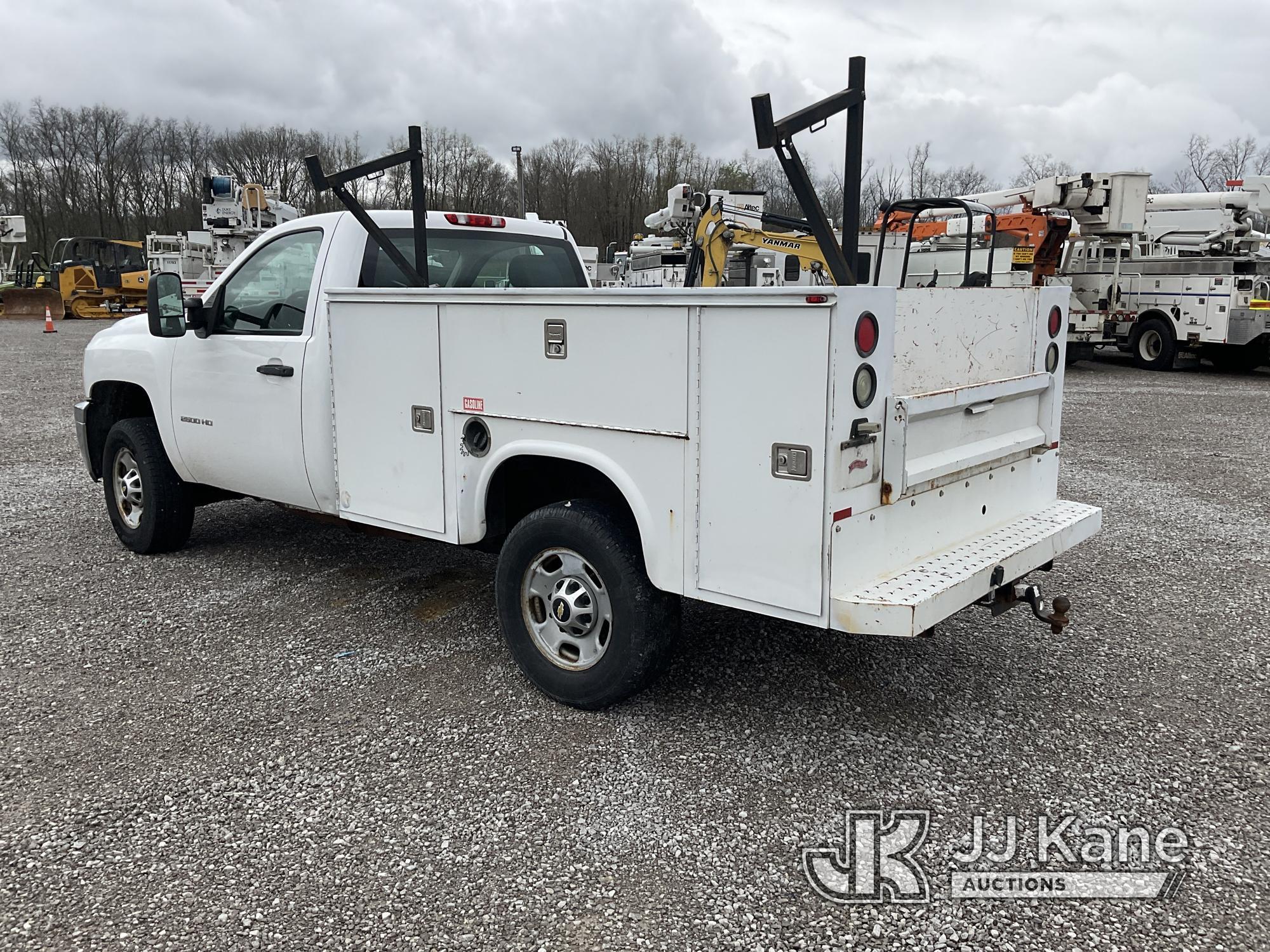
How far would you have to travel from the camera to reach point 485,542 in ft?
15.4

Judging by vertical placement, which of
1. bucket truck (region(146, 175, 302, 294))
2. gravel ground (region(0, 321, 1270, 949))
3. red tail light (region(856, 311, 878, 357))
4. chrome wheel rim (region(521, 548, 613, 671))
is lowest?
gravel ground (region(0, 321, 1270, 949))

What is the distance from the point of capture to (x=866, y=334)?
3270 mm

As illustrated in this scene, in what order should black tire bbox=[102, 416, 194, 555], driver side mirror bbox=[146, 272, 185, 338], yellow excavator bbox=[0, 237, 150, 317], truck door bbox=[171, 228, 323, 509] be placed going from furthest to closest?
yellow excavator bbox=[0, 237, 150, 317] < black tire bbox=[102, 416, 194, 555] < driver side mirror bbox=[146, 272, 185, 338] < truck door bbox=[171, 228, 323, 509]

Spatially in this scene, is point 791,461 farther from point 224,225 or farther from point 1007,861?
point 224,225

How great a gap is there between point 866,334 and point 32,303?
38704 millimetres

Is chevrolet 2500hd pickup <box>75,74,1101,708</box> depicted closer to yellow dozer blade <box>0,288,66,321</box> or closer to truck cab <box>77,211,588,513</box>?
truck cab <box>77,211,588,513</box>

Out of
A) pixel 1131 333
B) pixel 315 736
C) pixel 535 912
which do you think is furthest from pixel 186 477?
pixel 1131 333

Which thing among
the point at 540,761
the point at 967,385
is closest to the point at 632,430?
the point at 540,761

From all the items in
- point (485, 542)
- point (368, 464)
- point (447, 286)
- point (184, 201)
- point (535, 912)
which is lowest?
point (535, 912)

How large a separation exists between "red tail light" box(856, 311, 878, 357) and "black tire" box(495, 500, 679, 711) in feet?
3.85

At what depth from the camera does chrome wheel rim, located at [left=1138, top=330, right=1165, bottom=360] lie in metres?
20.2

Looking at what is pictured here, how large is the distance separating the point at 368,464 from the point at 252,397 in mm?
1000

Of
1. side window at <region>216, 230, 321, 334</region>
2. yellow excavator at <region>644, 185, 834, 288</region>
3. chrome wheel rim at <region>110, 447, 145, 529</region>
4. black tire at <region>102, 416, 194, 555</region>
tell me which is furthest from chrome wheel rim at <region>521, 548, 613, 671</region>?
yellow excavator at <region>644, 185, 834, 288</region>

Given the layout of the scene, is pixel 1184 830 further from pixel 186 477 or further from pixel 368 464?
pixel 186 477
